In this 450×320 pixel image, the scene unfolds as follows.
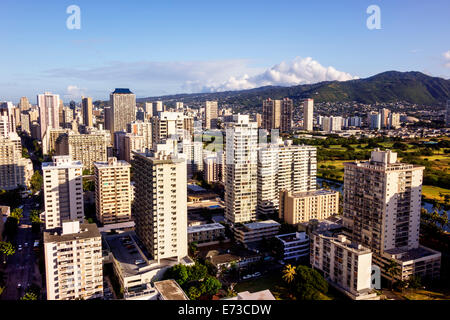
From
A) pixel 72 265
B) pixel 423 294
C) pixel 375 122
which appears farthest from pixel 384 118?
pixel 72 265

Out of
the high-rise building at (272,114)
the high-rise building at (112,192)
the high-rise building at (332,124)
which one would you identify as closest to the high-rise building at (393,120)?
the high-rise building at (332,124)

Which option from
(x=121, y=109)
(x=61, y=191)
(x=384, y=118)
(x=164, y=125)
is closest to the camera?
(x=61, y=191)

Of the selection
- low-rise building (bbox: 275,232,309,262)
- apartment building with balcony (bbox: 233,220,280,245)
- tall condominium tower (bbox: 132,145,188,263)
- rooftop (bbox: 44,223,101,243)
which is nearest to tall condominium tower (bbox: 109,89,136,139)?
apartment building with balcony (bbox: 233,220,280,245)

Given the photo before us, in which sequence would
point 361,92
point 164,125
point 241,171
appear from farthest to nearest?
point 361,92 < point 164,125 < point 241,171

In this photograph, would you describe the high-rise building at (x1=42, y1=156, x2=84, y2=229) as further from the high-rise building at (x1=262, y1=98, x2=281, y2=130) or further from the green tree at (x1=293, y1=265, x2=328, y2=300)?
the high-rise building at (x1=262, y1=98, x2=281, y2=130)

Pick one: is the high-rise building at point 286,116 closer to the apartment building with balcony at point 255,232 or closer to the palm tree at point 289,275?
the apartment building with balcony at point 255,232

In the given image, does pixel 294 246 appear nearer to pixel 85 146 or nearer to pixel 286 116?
pixel 85 146
